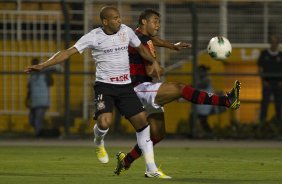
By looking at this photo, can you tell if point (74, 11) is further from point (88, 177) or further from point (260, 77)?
point (88, 177)

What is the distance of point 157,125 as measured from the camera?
1393 cm

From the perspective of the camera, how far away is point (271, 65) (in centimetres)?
2370

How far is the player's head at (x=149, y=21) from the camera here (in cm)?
1416

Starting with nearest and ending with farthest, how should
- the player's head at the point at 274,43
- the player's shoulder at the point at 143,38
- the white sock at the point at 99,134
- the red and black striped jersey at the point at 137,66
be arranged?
1. the red and black striped jersey at the point at 137,66
2. the white sock at the point at 99,134
3. the player's shoulder at the point at 143,38
4. the player's head at the point at 274,43

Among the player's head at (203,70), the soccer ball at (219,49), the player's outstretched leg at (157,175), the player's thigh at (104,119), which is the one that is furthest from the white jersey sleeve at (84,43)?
the player's head at (203,70)

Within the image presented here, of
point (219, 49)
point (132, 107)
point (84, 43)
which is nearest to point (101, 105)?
point (132, 107)

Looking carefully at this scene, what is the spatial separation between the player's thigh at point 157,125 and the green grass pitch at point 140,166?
0.58 metres

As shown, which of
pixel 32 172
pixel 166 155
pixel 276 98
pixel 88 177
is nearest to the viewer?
pixel 88 177

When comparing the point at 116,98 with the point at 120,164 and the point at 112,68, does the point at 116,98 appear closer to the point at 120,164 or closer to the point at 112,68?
the point at 112,68

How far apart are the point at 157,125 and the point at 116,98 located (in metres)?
0.82

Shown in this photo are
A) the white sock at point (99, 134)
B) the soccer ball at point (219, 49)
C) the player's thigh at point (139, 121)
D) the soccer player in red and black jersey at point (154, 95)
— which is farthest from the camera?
the soccer ball at point (219, 49)

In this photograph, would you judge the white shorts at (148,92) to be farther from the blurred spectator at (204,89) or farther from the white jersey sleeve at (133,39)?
the blurred spectator at (204,89)

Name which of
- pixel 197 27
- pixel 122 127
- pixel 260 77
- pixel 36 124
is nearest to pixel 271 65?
pixel 260 77

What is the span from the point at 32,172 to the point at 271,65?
34.2 ft
